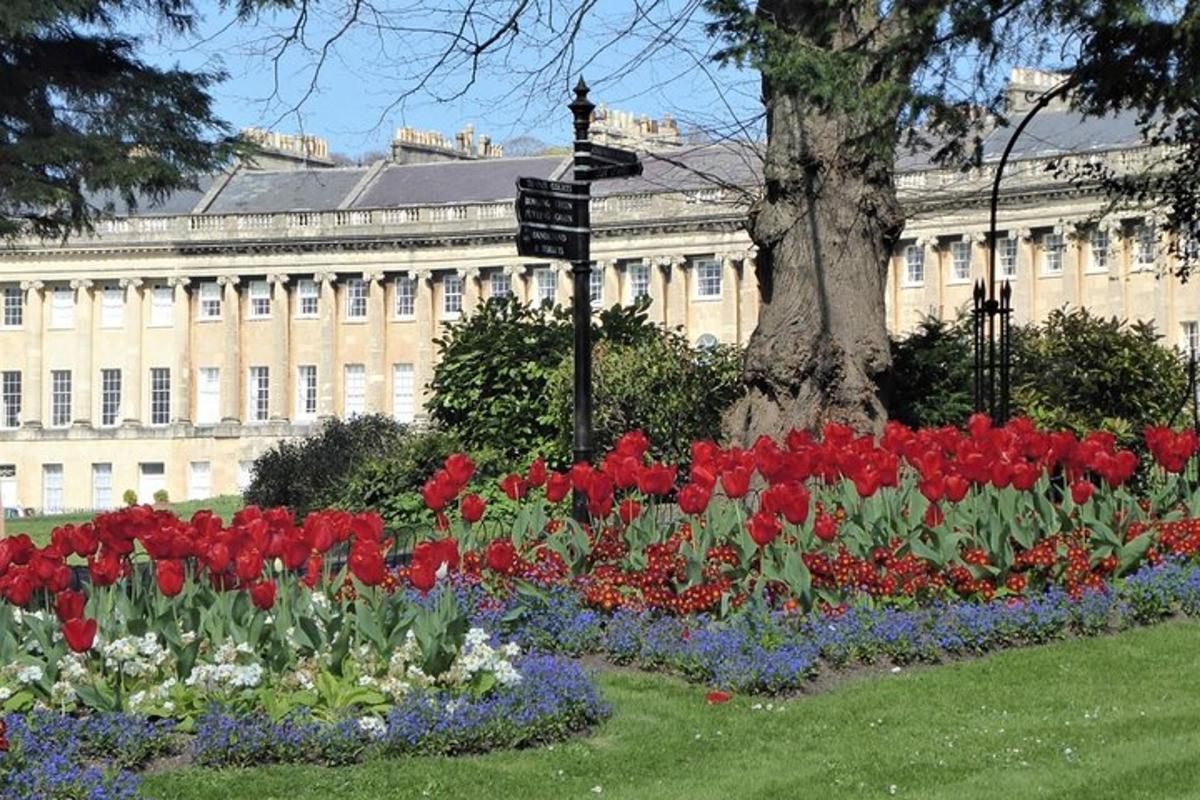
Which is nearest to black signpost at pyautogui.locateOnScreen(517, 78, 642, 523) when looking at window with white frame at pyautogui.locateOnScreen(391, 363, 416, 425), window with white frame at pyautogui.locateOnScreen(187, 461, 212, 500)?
window with white frame at pyautogui.locateOnScreen(391, 363, 416, 425)

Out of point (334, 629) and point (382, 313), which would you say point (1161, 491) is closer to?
point (334, 629)

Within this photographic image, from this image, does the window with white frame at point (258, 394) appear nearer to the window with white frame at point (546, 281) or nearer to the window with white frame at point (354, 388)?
the window with white frame at point (354, 388)

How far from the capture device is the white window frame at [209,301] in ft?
276

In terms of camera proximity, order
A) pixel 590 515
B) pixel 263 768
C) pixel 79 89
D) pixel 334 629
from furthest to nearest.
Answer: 1. pixel 79 89
2. pixel 590 515
3. pixel 334 629
4. pixel 263 768

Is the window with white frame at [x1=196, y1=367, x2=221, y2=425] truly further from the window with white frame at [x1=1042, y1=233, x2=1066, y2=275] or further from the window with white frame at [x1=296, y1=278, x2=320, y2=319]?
the window with white frame at [x1=1042, y1=233, x2=1066, y2=275]

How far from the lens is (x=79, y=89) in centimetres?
2238

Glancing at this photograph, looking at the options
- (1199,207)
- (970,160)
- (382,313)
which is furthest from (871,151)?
(382,313)

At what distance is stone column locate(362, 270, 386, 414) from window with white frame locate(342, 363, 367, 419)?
1.35 feet

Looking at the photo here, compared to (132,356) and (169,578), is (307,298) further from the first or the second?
(169,578)

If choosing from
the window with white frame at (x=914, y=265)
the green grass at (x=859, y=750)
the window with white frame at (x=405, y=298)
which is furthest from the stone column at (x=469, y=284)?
the green grass at (x=859, y=750)

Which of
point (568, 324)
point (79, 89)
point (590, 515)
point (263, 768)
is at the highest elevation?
point (79, 89)

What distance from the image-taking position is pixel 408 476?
23.8m

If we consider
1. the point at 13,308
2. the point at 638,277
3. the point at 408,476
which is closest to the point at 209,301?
the point at 13,308

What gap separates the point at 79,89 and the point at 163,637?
43.1 feet
